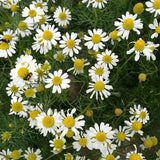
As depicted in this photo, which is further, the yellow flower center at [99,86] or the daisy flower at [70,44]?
the daisy flower at [70,44]

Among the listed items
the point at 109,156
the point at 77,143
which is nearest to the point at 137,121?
the point at 109,156

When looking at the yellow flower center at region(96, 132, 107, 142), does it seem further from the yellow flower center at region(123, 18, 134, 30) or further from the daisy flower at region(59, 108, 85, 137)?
the yellow flower center at region(123, 18, 134, 30)

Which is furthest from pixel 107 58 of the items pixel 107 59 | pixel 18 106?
pixel 18 106

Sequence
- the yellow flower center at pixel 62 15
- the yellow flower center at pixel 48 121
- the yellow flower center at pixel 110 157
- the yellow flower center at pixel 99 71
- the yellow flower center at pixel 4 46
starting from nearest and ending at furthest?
the yellow flower center at pixel 48 121 < the yellow flower center at pixel 110 157 < the yellow flower center at pixel 99 71 < the yellow flower center at pixel 4 46 < the yellow flower center at pixel 62 15

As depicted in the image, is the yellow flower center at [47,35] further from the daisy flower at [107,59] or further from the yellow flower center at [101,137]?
the yellow flower center at [101,137]

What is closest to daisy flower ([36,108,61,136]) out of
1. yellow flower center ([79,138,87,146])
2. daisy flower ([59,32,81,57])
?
yellow flower center ([79,138,87,146])

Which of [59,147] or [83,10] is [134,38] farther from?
[59,147]

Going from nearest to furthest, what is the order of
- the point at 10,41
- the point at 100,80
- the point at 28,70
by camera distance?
the point at 28,70 < the point at 100,80 < the point at 10,41

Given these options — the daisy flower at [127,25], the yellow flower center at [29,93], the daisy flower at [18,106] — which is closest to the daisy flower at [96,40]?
the daisy flower at [127,25]
